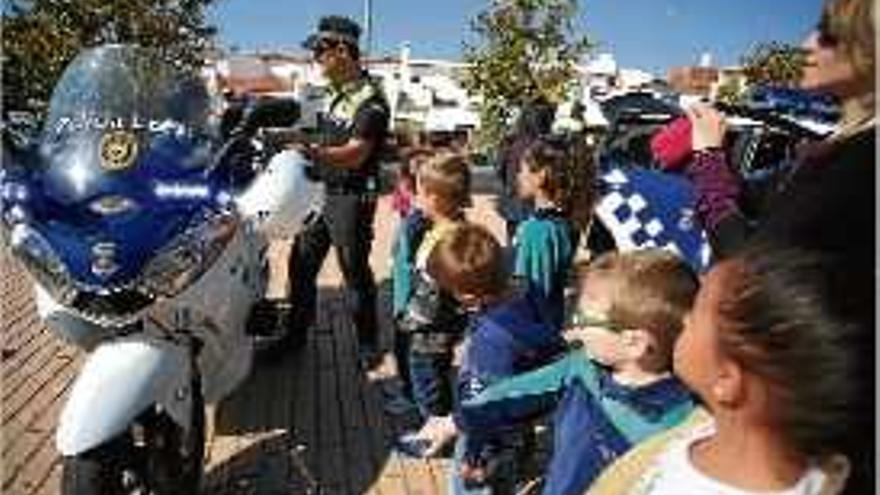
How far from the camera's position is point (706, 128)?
368 centimetres

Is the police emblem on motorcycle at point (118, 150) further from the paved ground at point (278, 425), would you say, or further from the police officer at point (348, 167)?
the police officer at point (348, 167)

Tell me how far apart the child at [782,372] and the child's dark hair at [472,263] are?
2081 millimetres

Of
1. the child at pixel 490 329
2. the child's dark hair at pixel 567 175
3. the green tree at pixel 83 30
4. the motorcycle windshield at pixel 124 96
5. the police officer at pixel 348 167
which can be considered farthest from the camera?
the green tree at pixel 83 30

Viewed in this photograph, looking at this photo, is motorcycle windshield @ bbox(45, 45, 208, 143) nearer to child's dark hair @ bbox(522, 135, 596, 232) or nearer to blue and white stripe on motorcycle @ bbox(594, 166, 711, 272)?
child's dark hair @ bbox(522, 135, 596, 232)

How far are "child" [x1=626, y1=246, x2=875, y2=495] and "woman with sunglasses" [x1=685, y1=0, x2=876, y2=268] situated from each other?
0.14 m

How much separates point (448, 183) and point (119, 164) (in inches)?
49.7

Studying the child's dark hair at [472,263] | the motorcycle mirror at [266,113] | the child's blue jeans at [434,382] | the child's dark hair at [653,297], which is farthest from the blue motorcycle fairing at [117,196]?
the child's dark hair at [653,297]

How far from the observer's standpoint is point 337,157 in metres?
6.05

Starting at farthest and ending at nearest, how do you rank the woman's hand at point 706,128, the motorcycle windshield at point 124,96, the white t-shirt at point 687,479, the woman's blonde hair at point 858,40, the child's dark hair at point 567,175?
the child's dark hair at point 567,175
the motorcycle windshield at point 124,96
the woman's hand at point 706,128
the woman's blonde hair at point 858,40
the white t-shirt at point 687,479

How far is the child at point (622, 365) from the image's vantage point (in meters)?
2.98

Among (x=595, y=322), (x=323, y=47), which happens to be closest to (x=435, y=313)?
(x=323, y=47)

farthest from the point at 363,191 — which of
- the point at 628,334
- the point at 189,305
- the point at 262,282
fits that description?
the point at 628,334

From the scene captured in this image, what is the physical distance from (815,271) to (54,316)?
3132 mm

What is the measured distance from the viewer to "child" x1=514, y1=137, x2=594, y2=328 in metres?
4.88
